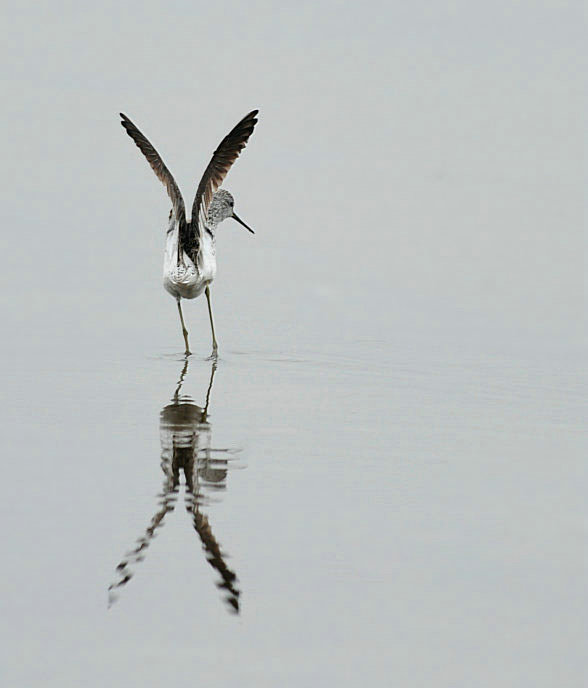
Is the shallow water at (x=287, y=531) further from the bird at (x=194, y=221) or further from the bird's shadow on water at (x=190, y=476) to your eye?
the bird at (x=194, y=221)

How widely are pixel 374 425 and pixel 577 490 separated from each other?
1717mm

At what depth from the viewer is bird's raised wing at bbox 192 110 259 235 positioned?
1159 cm

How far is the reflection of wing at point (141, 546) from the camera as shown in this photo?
5.56 m

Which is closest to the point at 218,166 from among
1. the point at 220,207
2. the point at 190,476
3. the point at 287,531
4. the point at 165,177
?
the point at 165,177

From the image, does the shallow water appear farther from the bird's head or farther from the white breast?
the bird's head

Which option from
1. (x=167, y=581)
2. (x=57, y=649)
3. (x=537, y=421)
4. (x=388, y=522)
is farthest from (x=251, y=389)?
(x=57, y=649)

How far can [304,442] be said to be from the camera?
27.1ft

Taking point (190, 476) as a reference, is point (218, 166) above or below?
above

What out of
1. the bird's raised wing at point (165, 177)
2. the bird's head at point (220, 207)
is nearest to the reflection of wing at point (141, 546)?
the bird's raised wing at point (165, 177)

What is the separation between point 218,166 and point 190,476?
4.93 meters

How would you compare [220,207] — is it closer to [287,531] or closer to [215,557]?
[287,531]

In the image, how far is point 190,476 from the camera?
7.27 meters

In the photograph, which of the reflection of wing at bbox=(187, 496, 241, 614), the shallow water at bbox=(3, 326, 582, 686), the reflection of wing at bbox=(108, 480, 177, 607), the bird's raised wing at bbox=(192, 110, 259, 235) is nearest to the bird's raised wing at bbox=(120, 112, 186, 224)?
the bird's raised wing at bbox=(192, 110, 259, 235)

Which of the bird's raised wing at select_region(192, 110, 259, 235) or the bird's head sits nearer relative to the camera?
the bird's raised wing at select_region(192, 110, 259, 235)
